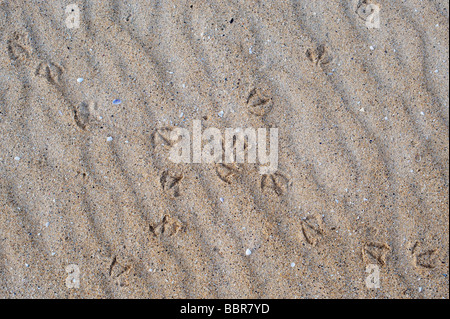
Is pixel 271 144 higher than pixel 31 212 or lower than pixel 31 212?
higher

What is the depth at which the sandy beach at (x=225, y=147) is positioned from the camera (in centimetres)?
149

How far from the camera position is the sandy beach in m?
1.49

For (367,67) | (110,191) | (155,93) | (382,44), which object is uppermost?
(382,44)

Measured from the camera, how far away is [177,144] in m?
1.54

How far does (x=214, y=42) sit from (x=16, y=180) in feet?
3.79

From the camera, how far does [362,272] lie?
4.84 feet

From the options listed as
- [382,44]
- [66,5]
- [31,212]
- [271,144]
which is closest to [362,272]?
[271,144]

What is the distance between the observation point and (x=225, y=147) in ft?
5.04

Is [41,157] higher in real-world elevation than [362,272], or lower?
lower
